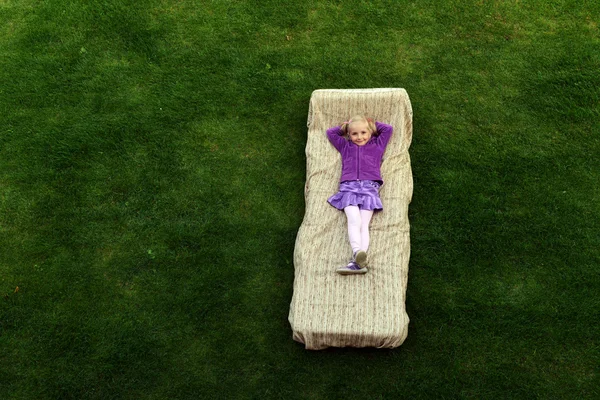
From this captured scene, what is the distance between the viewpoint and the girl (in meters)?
5.66

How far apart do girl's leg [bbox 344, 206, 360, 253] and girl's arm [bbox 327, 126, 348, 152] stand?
1008 millimetres

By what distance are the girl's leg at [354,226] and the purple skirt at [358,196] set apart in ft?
0.24

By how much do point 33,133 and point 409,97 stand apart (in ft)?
17.0

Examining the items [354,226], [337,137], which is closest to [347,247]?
[354,226]

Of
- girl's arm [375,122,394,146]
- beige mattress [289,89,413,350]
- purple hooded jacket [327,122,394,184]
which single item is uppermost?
girl's arm [375,122,394,146]

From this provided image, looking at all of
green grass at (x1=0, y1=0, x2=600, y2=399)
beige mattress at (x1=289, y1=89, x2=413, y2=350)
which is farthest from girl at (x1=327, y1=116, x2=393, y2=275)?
green grass at (x1=0, y1=0, x2=600, y2=399)

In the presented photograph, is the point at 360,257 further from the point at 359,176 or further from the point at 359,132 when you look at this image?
the point at 359,132

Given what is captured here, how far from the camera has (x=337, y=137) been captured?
661 centimetres

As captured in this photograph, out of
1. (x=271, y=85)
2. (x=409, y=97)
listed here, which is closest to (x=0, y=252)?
(x=271, y=85)

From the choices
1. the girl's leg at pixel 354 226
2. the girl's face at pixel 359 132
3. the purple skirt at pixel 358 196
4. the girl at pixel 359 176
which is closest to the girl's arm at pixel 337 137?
the girl at pixel 359 176

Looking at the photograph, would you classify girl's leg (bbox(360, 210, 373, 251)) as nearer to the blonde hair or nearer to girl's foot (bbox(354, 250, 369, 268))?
girl's foot (bbox(354, 250, 369, 268))

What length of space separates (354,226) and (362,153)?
103 cm

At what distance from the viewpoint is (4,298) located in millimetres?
6012

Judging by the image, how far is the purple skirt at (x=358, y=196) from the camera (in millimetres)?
5938
